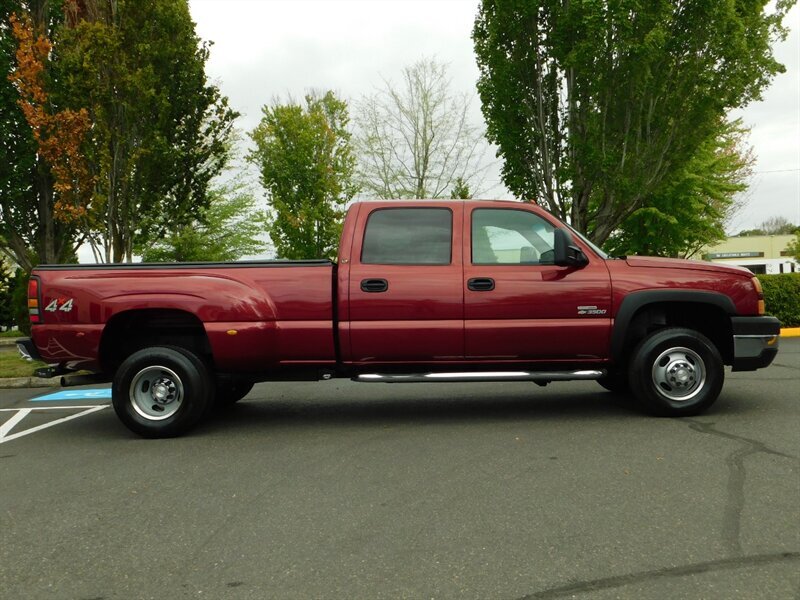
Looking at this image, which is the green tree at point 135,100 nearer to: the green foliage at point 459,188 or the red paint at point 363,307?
the red paint at point 363,307

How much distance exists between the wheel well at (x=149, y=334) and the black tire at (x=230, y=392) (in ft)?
2.90

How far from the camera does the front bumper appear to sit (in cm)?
619

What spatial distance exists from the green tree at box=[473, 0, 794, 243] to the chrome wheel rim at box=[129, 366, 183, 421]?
11.7 m

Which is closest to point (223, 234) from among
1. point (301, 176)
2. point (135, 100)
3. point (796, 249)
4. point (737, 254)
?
point (301, 176)

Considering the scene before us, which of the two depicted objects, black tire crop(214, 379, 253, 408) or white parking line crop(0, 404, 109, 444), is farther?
black tire crop(214, 379, 253, 408)

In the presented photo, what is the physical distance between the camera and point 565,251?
597 cm

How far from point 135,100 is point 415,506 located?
11918 millimetres

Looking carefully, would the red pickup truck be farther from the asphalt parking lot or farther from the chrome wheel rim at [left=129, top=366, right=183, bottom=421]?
the asphalt parking lot

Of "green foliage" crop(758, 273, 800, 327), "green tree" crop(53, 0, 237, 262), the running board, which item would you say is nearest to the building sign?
"green foliage" crop(758, 273, 800, 327)

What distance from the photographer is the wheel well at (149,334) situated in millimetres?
6199

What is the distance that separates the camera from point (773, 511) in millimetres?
3713

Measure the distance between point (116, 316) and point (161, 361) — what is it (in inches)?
22.9

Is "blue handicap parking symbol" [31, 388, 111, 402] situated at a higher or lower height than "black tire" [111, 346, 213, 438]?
lower

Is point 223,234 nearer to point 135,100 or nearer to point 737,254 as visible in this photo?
point 135,100
